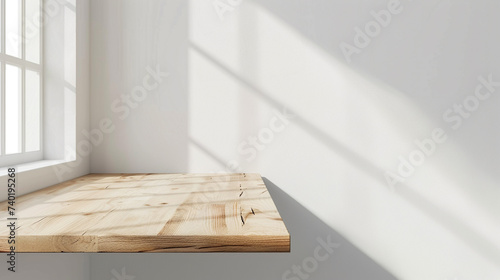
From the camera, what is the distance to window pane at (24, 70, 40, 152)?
1674 mm

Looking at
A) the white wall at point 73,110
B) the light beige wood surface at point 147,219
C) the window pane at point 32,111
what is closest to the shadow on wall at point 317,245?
the light beige wood surface at point 147,219

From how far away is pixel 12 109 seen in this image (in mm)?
1569

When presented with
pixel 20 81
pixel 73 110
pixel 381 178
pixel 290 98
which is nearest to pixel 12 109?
pixel 20 81

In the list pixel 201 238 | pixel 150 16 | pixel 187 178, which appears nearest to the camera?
pixel 201 238

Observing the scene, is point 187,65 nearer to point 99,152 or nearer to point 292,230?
point 99,152

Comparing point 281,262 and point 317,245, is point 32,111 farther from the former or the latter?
point 317,245

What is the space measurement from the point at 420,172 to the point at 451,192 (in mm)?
172

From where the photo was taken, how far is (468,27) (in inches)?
77.3

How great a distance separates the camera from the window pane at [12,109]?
5.00 ft

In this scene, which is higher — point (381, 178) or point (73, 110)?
point (73, 110)

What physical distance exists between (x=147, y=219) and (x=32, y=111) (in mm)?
930

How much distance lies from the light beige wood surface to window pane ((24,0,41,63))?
21.1 inches

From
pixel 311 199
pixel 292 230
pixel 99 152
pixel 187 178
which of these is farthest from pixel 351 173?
pixel 99 152

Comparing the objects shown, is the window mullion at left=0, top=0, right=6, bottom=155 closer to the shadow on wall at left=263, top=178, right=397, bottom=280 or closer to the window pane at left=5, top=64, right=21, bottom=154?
the window pane at left=5, top=64, right=21, bottom=154
